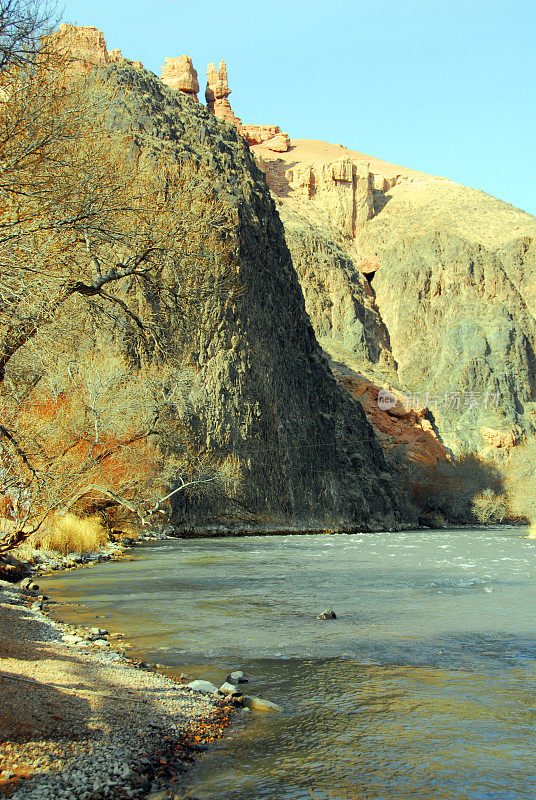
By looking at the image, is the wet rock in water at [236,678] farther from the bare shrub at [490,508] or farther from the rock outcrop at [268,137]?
the rock outcrop at [268,137]

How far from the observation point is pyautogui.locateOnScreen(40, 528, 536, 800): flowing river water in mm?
5320

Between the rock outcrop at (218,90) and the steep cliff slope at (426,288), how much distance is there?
35.6 ft

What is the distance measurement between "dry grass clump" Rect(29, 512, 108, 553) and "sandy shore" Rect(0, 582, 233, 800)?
1222cm

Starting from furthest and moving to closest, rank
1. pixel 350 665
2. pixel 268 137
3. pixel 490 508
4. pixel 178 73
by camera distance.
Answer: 1. pixel 268 137
2. pixel 178 73
3. pixel 490 508
4. pixel 350 665

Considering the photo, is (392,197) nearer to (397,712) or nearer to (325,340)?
(325,340)

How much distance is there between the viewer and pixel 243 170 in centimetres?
5178

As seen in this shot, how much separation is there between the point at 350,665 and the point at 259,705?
2191 millimetres

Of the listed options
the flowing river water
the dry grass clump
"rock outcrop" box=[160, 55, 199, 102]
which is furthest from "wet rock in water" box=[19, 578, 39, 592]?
"rock outcrop" box=[160, 55, 199, 102]

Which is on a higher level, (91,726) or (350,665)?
(91,726)

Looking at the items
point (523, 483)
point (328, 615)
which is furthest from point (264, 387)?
point (328, 615)

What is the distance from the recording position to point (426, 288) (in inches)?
3752

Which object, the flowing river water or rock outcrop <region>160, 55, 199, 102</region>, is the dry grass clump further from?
rock outcrop <region>160, 55, 199, 102</region>

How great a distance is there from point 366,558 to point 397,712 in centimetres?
1897

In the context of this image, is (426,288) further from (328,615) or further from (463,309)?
(328,615)
